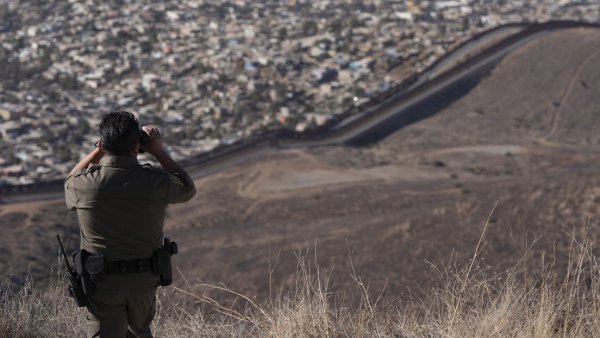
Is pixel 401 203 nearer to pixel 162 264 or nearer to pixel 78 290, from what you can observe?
pixel 162 264

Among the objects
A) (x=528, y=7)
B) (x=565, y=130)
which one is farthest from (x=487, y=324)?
(x=528, y=7)

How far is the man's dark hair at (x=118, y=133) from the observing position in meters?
6.08

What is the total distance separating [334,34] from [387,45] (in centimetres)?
603

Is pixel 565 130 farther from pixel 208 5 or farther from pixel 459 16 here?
pixel 208 5

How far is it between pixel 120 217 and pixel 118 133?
1.66 feet

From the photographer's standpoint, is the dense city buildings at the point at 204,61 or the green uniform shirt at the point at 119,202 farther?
the dense city buildings at the point at 204,61

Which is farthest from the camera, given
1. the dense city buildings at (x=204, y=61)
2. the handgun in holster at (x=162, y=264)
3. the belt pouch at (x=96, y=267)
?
the dense city buildings at (x=204, y=61)

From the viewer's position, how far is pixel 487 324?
6.89 meters

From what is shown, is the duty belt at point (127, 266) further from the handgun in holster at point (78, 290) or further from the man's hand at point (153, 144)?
the man's hand at point (153, 144)

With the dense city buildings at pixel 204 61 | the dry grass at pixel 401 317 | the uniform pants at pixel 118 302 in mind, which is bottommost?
the dense city buildings at pixel 204 61

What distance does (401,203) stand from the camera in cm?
3959

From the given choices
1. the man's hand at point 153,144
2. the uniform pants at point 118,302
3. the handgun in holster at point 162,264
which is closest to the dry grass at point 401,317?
the handgun in holster at point 162,264

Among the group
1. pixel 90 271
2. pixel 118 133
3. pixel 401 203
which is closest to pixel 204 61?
pixel 401 203

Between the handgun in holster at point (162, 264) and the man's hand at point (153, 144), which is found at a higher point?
the man's hand at point (153, 144)
